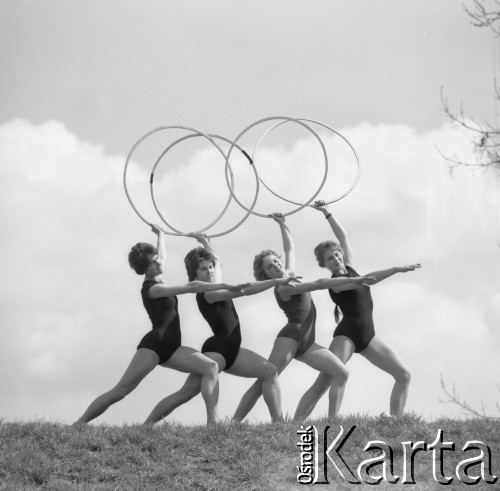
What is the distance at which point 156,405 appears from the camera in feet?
38.5

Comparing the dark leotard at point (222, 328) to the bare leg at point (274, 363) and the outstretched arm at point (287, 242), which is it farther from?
the outstretched arm at point (287, 242)

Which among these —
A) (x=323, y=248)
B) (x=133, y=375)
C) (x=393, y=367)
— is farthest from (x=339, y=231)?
(x=133, y=375)

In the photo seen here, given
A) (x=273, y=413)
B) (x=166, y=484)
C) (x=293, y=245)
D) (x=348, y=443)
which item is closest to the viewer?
(x=166, y=484)

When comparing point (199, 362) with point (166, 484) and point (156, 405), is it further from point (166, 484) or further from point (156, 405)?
point (166, 484)

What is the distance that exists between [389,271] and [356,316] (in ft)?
2.66

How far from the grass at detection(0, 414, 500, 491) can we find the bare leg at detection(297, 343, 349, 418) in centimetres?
38

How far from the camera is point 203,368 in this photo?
1152cm

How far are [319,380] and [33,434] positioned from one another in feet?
12.0

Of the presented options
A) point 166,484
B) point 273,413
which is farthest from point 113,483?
point 273,413

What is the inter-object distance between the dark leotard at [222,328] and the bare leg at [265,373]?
0.11m

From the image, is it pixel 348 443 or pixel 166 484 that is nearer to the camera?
pixel 166 484

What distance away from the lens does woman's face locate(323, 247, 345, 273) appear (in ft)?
41.2

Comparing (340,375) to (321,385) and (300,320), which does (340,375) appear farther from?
(300,320)

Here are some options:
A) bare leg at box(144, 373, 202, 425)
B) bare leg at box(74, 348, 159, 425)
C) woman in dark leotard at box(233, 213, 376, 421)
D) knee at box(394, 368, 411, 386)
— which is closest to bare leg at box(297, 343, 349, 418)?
woman in dark leotard at box(233, 213, 376, 421)
